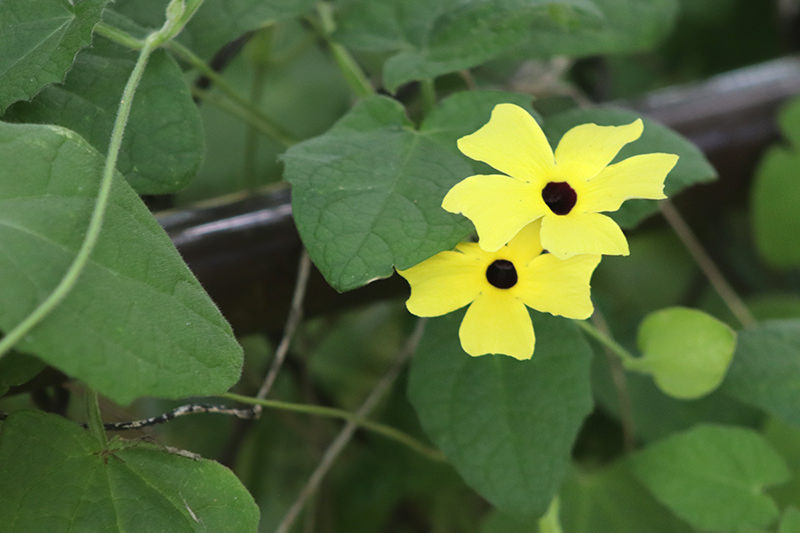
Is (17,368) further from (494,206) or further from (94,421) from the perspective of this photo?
(494,206)

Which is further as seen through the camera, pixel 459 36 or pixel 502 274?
pixel 459 36

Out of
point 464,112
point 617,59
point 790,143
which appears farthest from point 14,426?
point 617,59

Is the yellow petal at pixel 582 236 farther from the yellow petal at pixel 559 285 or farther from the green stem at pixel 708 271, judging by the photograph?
the green stem at pixel 708 271

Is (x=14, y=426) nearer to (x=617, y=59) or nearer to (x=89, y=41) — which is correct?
(x=89, y=41)

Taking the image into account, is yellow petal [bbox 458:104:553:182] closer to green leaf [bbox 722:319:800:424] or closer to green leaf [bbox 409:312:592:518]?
green leaf [bbox 409:312:592:518]

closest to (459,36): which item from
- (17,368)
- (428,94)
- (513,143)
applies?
(428,94)

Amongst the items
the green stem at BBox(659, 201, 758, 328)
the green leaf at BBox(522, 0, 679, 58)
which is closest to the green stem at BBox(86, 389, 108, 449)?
the green leaf at BBox(522, 0, 679, 58)

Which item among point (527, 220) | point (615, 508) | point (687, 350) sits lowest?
point (615, 508)
